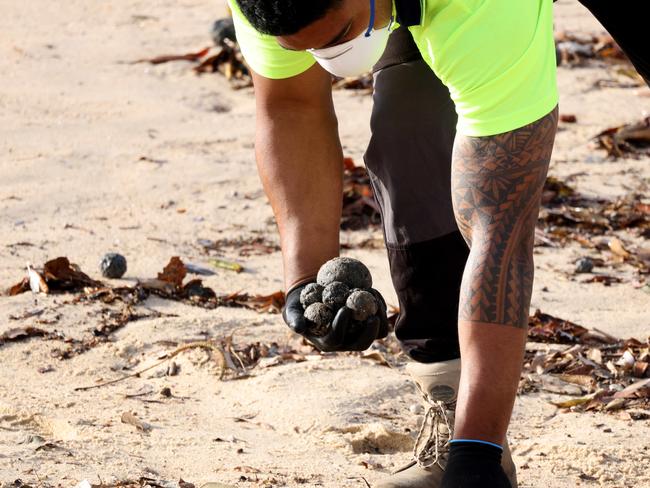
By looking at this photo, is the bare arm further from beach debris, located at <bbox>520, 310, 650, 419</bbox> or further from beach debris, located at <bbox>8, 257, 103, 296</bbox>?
beach debris, located at <bbox>8, 257, 103, 296</bbox>

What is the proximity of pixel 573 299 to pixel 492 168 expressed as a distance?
2356 mm

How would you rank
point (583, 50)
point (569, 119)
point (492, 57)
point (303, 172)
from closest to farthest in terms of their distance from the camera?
point (492, 57)
point (303, 172)
point (569, 119)
point (583, 50)

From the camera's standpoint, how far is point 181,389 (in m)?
3.78

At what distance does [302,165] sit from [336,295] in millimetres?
615

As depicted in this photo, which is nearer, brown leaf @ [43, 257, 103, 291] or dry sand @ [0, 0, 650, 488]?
dry sand @ [0, 0, 650, 488]

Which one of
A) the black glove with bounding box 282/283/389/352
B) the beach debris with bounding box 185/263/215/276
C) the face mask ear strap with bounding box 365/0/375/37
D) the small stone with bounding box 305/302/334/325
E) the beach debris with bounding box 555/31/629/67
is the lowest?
the beach debris with bounding box 185/263/215/276

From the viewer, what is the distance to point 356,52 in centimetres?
257

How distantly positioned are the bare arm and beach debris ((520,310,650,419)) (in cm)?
99

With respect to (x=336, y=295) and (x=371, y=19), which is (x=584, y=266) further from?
(x=371, y=19)

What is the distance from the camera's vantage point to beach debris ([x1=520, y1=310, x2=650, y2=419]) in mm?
3715

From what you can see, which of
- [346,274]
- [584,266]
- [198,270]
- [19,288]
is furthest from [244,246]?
[346,274]

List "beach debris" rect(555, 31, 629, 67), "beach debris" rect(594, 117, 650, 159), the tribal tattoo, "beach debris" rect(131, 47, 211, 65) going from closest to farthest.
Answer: the tribal tattoo
"beach debris" rect(594, 117, 650, 159)
"beach debris" rect(131, 47, 211, 65)
"beach debris" rect(555, 31, 629, 67)

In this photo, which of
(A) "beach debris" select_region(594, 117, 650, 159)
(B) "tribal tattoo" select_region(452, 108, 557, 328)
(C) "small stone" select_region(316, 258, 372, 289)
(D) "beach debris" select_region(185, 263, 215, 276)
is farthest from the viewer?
(A) "beach debris" select_region(594, 117, 650, 159)

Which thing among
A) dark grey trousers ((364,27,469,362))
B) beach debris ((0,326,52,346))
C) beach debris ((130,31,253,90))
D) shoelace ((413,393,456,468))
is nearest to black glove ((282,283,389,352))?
dark grey trousers ((364,27,469,362))
